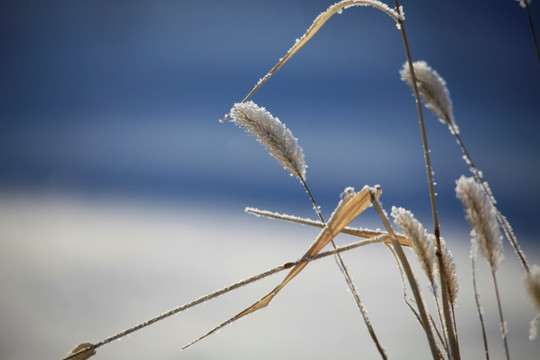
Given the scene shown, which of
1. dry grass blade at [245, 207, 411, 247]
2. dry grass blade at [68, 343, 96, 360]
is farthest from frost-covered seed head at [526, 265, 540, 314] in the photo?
dry grass blade at [68, 343, 96, 360]

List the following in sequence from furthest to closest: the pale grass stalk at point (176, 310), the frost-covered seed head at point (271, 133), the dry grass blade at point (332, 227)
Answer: the frost-covered seed head at point (271, 133), the dry grass blade at point (332, 227), the pale grass stalk at point (176, 310)

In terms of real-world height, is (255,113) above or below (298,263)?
above

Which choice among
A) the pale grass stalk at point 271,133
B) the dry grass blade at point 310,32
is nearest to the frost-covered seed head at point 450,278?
the pale grass stalk at point 271,133

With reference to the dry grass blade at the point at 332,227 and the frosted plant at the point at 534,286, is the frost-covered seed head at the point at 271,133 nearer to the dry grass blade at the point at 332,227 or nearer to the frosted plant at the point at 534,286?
the dry grass blade at the point at 332,227

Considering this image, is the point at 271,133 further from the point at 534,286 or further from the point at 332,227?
the point at 534,286

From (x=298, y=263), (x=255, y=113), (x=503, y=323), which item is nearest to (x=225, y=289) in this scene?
(x=298, y=263)

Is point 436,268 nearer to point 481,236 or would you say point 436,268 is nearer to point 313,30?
point 481,236

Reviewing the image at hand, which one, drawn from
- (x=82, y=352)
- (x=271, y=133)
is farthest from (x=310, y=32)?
(x=82, y=352)
